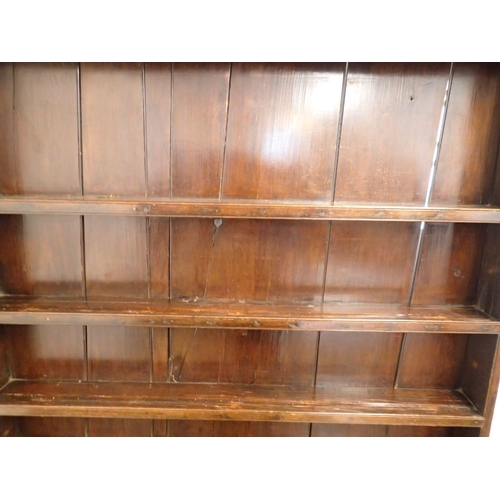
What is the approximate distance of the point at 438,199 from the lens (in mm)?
1104

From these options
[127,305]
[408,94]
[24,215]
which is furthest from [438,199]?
[24,215]

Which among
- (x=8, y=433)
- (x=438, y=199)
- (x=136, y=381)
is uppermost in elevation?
(x=438, y=199)

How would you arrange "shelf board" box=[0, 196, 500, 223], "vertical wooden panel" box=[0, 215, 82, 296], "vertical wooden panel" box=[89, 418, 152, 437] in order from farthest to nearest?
"vertical wooden panel" box=[89, 418, 152, 437]
"vertical wooden panel" box=[0, 215, 82, 296]
"shelf board" box=[0, 196, 500, 223]

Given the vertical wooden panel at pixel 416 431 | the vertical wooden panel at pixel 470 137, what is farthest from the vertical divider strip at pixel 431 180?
the vertical wooden panel at pixel 416 431

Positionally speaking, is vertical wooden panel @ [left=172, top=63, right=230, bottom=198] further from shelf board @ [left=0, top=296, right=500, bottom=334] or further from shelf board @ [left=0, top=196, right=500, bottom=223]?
shelf board @ [left=0, top=296, right=500, bottom=334]

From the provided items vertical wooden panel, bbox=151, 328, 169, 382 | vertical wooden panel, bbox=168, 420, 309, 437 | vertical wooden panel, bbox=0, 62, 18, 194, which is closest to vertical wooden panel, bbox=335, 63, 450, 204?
vertical wooden panel, bbox=151, 328, 169, 382

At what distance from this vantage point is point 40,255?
1145 mm

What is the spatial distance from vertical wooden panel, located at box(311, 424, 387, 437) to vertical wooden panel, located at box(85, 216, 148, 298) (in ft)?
2.51

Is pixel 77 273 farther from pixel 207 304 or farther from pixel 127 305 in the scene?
pixel 207 304

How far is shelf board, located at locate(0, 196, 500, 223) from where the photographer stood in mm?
1002

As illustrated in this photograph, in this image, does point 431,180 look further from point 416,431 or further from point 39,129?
point 39,129

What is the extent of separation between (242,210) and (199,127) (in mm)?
285

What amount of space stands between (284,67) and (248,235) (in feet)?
1.63
